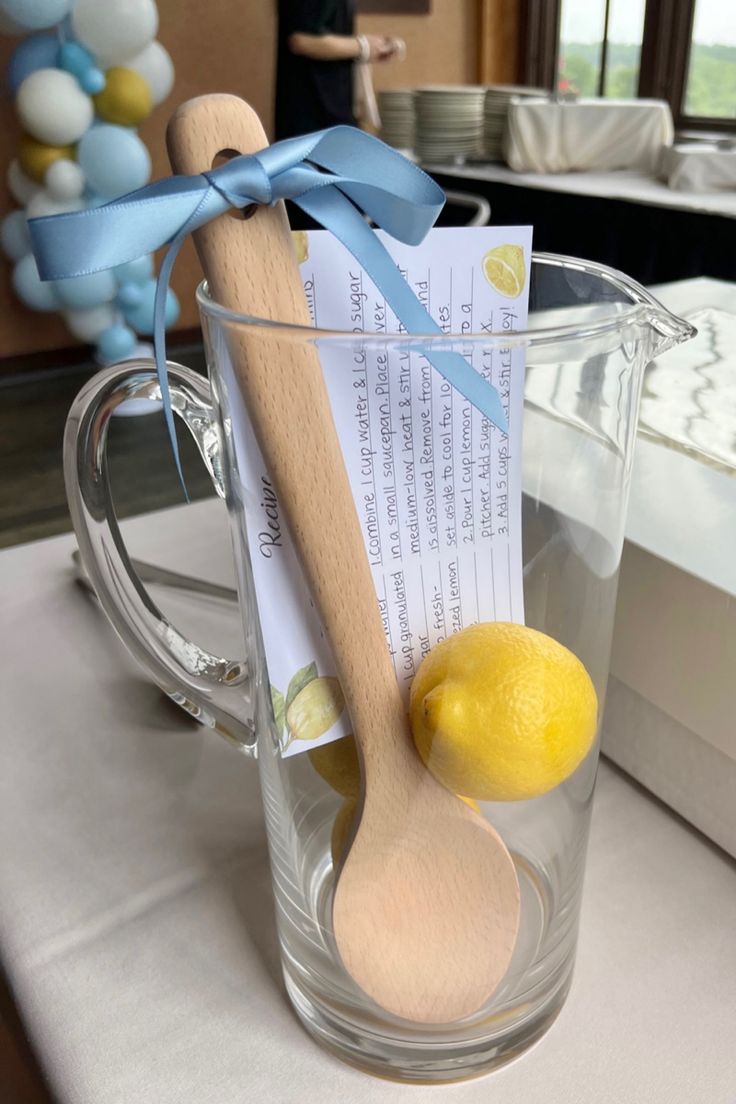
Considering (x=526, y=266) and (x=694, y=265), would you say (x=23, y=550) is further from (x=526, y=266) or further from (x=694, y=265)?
(x=694, y=265)

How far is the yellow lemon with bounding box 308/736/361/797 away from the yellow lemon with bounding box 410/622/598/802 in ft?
0.09

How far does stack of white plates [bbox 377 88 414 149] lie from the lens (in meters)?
3.34

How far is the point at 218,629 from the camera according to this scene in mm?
535

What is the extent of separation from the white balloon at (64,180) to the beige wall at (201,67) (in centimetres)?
48

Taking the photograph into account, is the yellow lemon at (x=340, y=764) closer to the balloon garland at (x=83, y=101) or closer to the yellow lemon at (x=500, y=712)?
the yellow lemon at (x=500, y=712)

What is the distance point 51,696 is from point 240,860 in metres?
0.17

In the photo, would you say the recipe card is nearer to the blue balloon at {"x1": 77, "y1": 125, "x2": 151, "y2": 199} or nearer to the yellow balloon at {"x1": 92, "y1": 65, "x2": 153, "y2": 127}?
the blue balloon at {"x1": 77, "y1": 125, "x2": 151, "y2": 199}

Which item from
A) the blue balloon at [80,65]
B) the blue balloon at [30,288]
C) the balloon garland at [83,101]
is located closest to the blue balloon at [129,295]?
the balloon garland at [83,101]

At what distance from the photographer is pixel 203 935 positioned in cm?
36

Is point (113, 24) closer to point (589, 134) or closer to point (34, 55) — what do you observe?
point (34, 55)

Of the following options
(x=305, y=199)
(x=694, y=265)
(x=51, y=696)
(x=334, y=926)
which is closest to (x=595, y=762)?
(x=334, y=926)

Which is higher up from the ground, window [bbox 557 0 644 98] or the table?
window [bbox 557 0 644 98]

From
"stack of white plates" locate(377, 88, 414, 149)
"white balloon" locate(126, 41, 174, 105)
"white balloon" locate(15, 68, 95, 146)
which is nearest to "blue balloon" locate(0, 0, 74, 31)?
"white balloon" locate(15, 68, 95, 146)

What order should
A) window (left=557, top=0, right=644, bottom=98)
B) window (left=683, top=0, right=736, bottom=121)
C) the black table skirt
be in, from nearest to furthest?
1. the black table skirt
2. window (left=683, top=0, right=736, bottom=121)
3. window (left=557, top=0, right=644, bottom=98)
